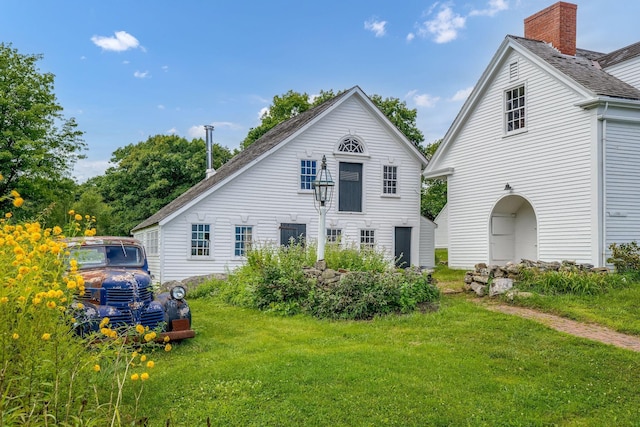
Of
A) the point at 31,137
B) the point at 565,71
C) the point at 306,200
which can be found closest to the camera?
the point at 565,71

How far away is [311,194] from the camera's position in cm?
1886

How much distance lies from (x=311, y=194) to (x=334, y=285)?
879 cm

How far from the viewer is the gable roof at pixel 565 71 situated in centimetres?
1359

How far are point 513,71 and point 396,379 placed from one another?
13.6m

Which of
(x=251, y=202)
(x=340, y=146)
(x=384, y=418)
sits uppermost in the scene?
(x=340, y=146)

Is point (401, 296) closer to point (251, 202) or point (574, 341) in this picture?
point (574, 341)

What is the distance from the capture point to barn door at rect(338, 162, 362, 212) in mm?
19312

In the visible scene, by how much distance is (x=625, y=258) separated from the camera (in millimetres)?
12609

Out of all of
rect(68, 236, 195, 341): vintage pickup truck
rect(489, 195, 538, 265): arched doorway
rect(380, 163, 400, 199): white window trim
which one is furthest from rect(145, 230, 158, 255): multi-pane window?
rect(489, 195, 538, 265): arched doorway

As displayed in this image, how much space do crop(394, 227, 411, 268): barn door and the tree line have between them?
23.4ft

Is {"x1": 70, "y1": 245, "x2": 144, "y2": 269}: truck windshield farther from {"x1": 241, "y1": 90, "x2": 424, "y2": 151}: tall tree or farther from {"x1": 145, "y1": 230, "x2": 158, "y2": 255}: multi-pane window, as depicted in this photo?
{"x1": 241, "y1": 90, "x2": 424, "y2": 151}: tall tree

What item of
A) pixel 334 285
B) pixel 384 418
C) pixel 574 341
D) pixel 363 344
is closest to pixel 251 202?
pixel 334 285

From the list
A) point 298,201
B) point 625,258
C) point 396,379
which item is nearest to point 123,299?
point 396,379

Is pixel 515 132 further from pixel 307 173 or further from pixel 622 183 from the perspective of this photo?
pixel 307 173
